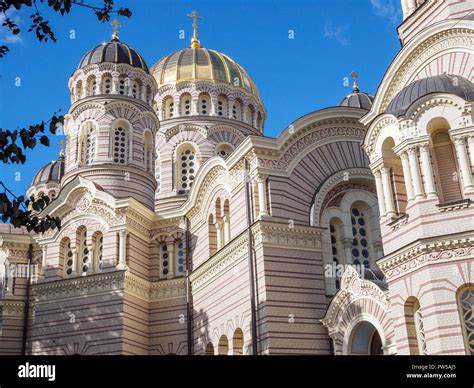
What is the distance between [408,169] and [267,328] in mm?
6365

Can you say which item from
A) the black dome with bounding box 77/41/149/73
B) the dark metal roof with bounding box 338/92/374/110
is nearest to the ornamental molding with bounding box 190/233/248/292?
the black dome with bounding box 77/41/149/73

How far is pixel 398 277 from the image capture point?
50.9ft

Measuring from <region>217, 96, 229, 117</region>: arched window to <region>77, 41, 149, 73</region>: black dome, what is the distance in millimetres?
5371

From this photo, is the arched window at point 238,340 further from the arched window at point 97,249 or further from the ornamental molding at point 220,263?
the arched window at point 97,249

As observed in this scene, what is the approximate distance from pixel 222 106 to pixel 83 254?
12404mm

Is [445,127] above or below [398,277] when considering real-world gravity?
above

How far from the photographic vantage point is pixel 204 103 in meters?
34.0

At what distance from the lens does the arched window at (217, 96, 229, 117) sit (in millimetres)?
33906

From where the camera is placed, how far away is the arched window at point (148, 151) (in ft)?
92.5

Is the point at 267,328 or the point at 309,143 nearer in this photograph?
the point at 267,328

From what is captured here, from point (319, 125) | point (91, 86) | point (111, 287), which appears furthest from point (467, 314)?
point (91, 86)
